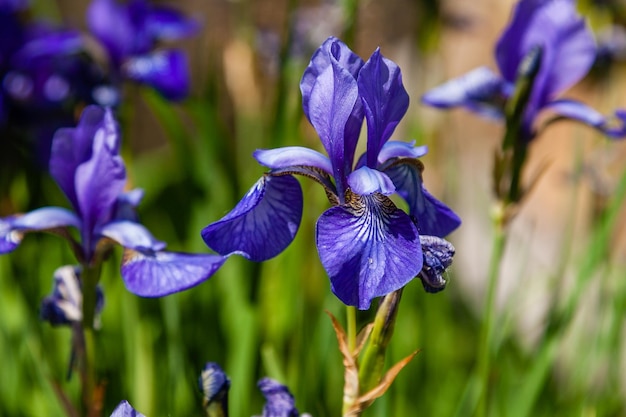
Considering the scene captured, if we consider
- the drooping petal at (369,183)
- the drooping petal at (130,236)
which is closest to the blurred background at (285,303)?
the drooping petal at (130,236)

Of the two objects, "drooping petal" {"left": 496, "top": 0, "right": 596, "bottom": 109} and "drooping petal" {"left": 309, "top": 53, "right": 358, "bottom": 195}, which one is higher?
"drooping petal" {"left": 496, "top": 0, "right": 596, "bottom": 109}

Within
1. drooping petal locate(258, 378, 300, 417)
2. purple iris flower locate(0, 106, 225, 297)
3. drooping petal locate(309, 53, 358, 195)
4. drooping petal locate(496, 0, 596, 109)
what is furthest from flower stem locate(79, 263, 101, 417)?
drooping petal locate(496, 0, 596, 109)

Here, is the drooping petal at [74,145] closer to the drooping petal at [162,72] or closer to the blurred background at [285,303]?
the blurred background at [285,303]

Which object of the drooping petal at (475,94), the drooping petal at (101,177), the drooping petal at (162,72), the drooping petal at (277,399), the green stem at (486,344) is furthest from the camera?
the drooping petal at (162,72)

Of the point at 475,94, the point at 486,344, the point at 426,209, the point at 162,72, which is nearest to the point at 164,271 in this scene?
the point at 426,209

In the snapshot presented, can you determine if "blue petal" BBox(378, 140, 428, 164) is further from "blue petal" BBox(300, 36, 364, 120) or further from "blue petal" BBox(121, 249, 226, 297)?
"blue petal" BBox(121, 249, 226, 297)

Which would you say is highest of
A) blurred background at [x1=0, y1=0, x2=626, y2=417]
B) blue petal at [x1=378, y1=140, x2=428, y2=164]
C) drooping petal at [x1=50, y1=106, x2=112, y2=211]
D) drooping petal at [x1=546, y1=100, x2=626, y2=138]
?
drooping petal at [x1=546, y1=100, x2=626, y2=138]

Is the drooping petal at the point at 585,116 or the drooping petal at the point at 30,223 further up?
the drooping petal at the point at 585,116
